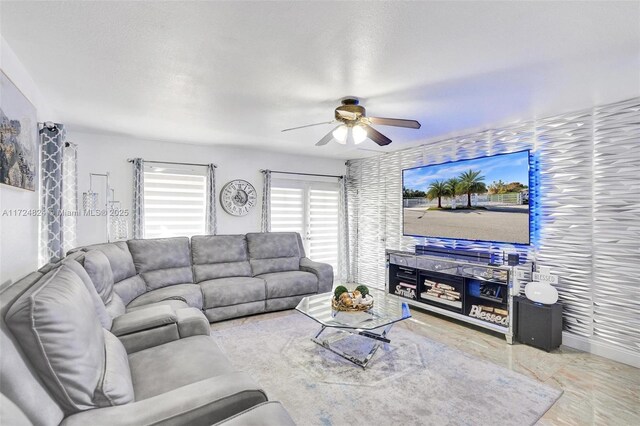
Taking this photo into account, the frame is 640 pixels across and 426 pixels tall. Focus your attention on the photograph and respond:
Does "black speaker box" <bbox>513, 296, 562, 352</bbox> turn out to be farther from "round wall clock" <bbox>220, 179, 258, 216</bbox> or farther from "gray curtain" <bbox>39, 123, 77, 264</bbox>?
"gray curtain" <bbox>39, 123, 77, 264</bbox>

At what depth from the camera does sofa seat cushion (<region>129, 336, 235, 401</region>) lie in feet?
5.41

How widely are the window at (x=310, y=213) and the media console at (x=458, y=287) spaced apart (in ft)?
5.08

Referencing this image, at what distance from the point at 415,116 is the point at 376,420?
2857mm

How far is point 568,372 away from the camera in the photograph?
2783mm

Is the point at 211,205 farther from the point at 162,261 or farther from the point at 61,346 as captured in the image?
the point at 61,346

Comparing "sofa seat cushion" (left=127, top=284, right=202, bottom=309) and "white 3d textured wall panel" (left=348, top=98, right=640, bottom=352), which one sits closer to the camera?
"white 3d textured wall panel" (left=348, top=98, right=640, bottom=352)

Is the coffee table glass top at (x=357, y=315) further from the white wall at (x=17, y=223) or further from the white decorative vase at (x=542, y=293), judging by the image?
the white wall at (x=17, y=223)

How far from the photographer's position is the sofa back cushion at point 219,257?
440cm

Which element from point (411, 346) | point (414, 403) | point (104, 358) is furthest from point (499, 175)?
point (104, 358)

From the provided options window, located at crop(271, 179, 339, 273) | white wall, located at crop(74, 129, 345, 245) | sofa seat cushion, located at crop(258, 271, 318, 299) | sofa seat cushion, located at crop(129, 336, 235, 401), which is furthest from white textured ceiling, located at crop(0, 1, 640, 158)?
window, located at crop(271, 179, 339, 273)

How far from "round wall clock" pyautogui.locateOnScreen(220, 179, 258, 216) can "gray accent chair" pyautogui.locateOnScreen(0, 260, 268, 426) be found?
11.9 feet

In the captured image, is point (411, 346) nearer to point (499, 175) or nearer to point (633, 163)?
point (499, 175)

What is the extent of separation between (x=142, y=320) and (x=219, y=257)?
2.35 meters

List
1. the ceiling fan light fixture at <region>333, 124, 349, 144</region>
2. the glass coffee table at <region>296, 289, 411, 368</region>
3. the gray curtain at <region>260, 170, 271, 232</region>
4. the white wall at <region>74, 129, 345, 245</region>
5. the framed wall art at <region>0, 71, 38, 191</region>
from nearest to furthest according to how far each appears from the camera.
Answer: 1. the framed wall art at <region>0, 71, 38, 191</region>
2. the glass coffee table at <region>296, 289, 411, 368</region>
3. the ceiling fan light fixture at <region>333, 124, 349, 144</region>
4. the white wall at <region>74, 129, 345, 245</region>
5. the gray curtain at <region>260, 170, 271, 232</region>
